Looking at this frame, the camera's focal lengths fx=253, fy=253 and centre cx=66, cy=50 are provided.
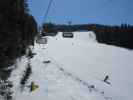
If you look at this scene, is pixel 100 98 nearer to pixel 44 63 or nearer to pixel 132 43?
pixel 44 63

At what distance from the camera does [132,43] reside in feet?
188

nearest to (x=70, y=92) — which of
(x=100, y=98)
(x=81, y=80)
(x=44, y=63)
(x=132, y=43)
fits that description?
(x=100, y=98)

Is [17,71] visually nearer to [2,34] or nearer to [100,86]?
[100,86]

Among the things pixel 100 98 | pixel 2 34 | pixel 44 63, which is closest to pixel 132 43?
pixel 44 63

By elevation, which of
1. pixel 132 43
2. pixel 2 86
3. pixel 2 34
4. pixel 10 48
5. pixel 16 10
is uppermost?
pixel 16 10

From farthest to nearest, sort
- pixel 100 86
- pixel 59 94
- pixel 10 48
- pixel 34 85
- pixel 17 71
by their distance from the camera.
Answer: pixel 17 71 → pixel 100 86 → pixel 34 85 → pixel 59 94 → pixel 10 48

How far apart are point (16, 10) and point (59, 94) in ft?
11.1

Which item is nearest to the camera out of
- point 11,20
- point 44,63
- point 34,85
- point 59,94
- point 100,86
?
point 11,20

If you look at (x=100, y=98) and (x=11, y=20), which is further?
(x=100, y=98)

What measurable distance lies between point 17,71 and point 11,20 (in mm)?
A: 5328

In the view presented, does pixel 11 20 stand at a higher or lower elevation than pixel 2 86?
higher

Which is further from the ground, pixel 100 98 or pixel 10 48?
pixel 10 48

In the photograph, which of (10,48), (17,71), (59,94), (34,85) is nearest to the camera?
(10,48)

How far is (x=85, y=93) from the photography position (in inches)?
348
